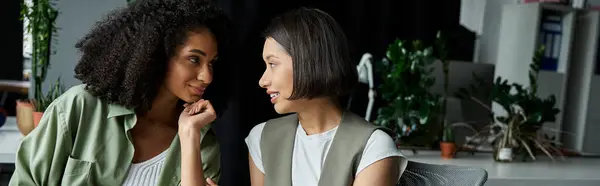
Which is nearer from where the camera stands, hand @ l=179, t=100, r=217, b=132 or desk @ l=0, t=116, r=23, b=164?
hand @ l=179, t=100, r=217, b=132

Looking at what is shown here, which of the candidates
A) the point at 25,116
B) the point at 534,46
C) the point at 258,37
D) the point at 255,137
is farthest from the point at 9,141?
the point at 534,46

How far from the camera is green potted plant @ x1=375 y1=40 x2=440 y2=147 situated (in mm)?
2041

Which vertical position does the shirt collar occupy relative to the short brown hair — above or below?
below

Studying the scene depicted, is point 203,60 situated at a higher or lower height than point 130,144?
higher

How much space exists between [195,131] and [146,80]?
0.17m

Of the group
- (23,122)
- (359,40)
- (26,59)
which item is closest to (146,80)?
(23,122)

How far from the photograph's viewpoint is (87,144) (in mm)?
1296

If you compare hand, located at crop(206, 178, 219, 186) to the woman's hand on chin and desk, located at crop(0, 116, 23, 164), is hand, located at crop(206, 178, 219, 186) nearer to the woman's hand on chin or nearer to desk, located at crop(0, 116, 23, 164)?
the woman's hand on chin

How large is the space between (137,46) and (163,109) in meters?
0.22

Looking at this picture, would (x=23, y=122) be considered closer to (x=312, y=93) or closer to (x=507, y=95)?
(x=312, y=93)

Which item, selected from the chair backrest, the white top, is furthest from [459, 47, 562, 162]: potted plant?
the white top

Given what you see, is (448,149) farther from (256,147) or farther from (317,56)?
(317,56)

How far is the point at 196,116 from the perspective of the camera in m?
1.28

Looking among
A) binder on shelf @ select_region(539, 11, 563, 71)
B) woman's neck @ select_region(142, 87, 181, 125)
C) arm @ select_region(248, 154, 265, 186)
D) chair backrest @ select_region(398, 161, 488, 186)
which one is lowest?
arm @ select_region(248, 154, 265, 186)
